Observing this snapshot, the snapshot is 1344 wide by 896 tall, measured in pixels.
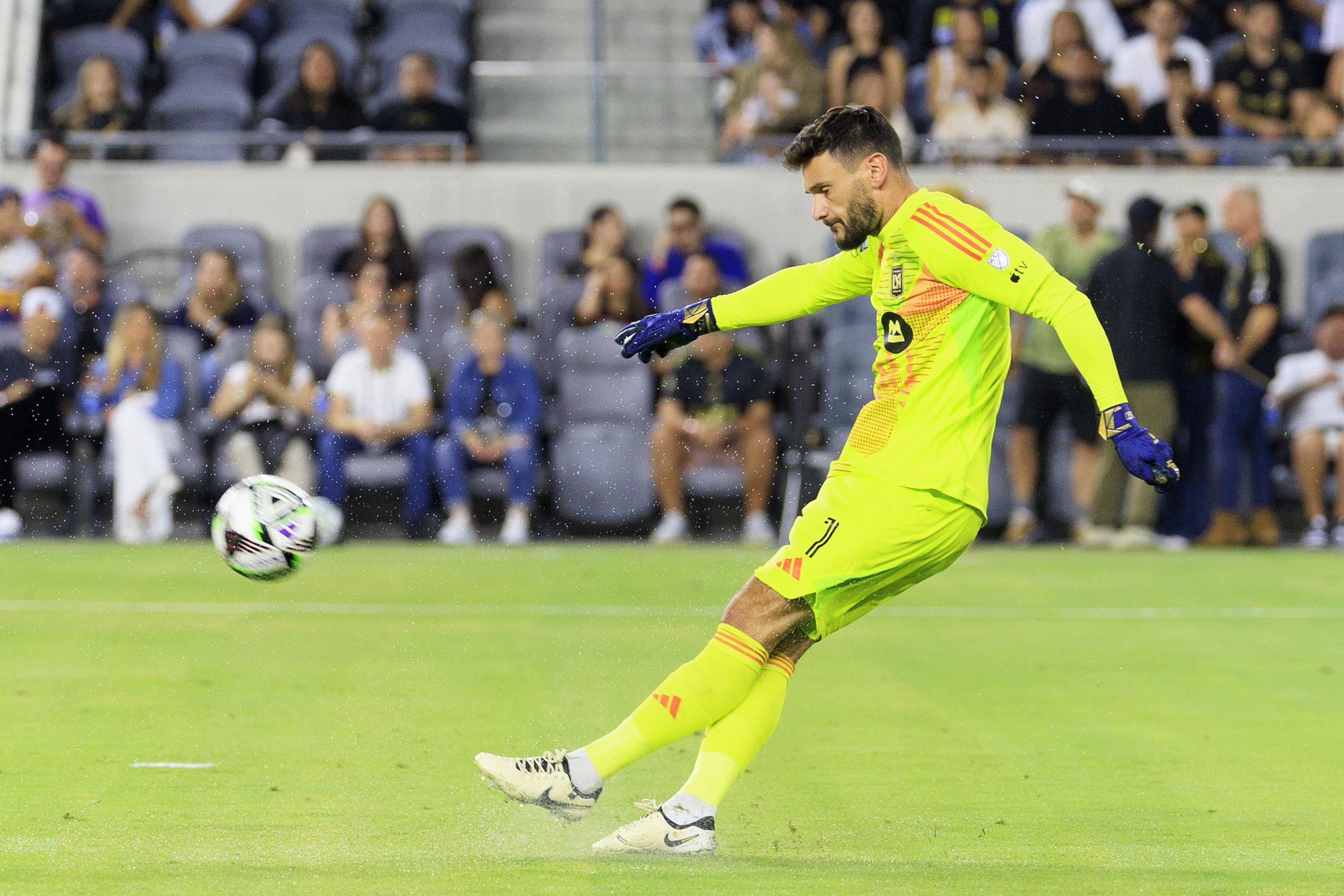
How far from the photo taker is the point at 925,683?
7922mm

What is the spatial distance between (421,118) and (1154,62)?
659cm

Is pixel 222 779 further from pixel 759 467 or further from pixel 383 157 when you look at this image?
pixel 383 157

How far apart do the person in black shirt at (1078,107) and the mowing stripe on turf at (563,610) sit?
6.14 m

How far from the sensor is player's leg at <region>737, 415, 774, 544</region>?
14.0 m

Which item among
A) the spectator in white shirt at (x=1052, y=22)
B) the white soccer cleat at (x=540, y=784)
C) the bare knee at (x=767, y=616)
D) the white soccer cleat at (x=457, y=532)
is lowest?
the white soccer cleat at (x=457, y=532)

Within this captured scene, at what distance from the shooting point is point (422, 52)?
16.8m

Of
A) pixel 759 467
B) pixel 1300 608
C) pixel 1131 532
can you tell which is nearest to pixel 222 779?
pixel 1300 608

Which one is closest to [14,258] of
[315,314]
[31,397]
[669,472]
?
[31,397]

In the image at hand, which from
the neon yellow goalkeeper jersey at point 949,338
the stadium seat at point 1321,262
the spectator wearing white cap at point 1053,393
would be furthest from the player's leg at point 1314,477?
the neon yellow goalkeeper jersey at point 949,338

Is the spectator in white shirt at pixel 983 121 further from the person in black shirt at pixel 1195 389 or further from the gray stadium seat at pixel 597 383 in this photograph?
the gray stadium seat at pixel 597 383

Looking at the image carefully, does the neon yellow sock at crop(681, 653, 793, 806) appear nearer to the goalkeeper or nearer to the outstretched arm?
the goalkeeper

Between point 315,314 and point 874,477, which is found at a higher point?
point 315,314

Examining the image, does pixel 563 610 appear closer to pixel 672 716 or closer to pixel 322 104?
pixel 672 716

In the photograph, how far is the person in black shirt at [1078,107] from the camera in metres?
15.5
